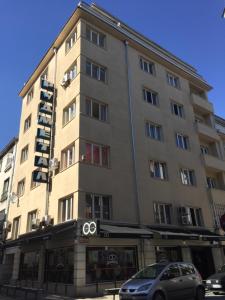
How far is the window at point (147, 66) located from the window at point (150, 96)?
86.7 inches

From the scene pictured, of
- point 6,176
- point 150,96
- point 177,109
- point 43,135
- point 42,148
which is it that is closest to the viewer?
point 42,148

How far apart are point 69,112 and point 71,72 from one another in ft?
10.8

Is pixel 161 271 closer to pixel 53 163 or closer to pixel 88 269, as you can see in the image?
pixel 88 269

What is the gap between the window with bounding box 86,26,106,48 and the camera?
22.1m

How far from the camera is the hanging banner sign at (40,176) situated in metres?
18.9

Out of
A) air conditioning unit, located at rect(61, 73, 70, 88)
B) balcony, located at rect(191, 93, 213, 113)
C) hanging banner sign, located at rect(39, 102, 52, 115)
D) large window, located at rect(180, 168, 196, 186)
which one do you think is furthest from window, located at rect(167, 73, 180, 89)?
hanging banner sign, located at rect(39, 102, 52, 115)

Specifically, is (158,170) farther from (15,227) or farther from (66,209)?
(15,227)

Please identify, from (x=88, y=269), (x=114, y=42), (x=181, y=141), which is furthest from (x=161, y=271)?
(x=114, y=42)

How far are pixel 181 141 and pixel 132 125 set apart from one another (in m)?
5.91

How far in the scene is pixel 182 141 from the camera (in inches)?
976

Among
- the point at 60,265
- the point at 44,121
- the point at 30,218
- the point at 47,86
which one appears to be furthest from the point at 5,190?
the point at 60,265

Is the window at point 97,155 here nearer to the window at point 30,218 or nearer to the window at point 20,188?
the window at point 30,218

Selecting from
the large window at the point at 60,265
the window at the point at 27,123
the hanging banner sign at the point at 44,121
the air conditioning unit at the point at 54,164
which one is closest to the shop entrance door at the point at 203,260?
the large window at the point at 60,265

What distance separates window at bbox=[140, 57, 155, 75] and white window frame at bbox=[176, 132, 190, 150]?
19.8 ft
